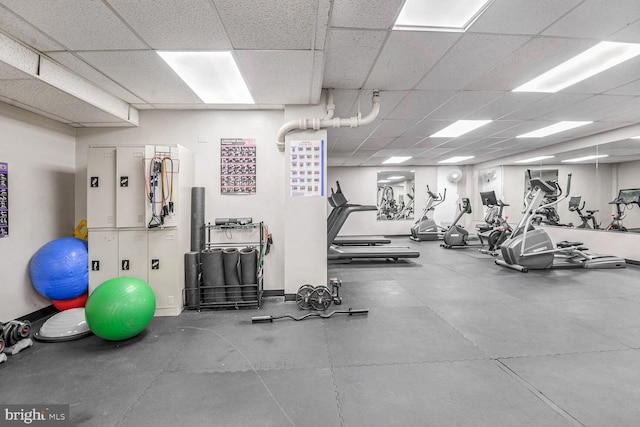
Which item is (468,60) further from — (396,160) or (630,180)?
(630,180)

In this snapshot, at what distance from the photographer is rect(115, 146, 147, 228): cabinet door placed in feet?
10.5

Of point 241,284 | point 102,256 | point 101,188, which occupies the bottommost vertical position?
point 241,284

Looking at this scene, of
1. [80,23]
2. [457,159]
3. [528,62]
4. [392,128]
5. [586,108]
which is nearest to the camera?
[80,23]

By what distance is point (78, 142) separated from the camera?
3775 mm

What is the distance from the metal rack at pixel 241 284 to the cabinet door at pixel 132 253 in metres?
0.64

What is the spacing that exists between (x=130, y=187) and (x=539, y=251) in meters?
6.83

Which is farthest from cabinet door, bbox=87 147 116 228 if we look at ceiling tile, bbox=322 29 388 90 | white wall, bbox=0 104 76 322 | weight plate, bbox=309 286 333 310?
ceiling tile, bbox=322 29 388 90

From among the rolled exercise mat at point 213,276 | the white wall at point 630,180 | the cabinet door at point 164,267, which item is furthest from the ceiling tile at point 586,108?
the cabinet door at point 164,267

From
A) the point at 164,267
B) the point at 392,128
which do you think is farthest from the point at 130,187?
the point at 392,128

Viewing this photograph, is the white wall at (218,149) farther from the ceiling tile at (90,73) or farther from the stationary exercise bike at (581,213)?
the stationary exercise bike at (581,213)

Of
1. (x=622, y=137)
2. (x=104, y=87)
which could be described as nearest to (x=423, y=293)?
(x=104, y=87)

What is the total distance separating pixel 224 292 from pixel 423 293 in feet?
9.17

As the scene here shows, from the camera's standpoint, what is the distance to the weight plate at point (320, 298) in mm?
3412

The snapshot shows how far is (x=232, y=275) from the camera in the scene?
11.4 ft
